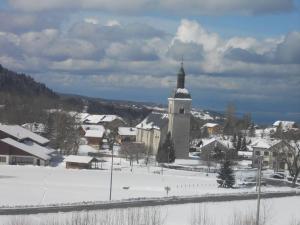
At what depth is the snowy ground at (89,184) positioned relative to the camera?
43109 mm

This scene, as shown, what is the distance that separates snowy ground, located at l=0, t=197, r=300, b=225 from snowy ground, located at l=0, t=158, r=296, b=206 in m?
6.48

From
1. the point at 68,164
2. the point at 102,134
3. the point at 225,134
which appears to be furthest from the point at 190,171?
the point at 225,134

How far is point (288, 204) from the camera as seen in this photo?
45156 millimetres

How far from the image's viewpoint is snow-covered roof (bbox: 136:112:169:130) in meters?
95.3

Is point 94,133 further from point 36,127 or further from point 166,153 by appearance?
point 166,153

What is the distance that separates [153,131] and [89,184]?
44.4 metres

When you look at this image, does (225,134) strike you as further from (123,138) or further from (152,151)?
(152,151)

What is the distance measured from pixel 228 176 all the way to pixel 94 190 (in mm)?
15936

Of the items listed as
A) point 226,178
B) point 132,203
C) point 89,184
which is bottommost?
point 132,203

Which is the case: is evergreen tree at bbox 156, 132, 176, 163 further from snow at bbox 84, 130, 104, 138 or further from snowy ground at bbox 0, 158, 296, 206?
snow at bbox 84, 130, 104, 138

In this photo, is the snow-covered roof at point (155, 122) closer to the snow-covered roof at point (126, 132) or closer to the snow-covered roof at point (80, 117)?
the snow-covered roof at point (80, 117)

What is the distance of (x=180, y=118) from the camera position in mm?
92438

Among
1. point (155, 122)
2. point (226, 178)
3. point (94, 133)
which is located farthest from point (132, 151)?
Answer: point (94, 133)

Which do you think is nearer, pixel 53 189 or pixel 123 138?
pixel 53 189
